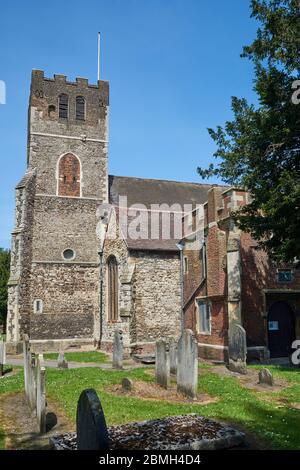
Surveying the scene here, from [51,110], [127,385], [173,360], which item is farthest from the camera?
[51,110]

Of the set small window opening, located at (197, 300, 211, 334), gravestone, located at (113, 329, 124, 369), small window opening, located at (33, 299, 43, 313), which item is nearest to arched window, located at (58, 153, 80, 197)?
small window opening, located at (33, 299, 43, 313)

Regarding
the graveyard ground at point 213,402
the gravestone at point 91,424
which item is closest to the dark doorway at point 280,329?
the graveyard ground at point 213,402

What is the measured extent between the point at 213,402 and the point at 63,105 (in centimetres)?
2324

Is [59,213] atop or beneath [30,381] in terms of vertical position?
atop

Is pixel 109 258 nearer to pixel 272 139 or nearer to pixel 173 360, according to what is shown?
pixel 173 360

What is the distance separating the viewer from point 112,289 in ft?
77.2

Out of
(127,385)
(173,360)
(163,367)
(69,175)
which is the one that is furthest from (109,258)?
(127,385)

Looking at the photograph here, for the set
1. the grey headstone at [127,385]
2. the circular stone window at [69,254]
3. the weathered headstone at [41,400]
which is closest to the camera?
the weathered headstone at [41,400]

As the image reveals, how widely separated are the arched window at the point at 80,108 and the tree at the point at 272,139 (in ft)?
51.2

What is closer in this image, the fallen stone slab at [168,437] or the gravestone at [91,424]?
the gravestone at [91,424]

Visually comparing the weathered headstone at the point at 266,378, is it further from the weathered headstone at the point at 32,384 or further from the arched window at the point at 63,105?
the arched window at the point at 63,105

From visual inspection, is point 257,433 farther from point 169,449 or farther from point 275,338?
point 275,338

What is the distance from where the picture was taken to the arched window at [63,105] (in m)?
27.2

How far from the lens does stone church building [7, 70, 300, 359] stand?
17.4 m
